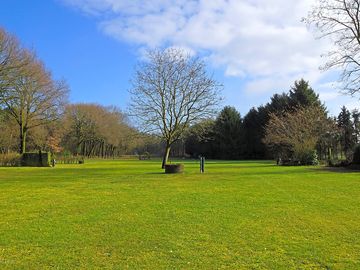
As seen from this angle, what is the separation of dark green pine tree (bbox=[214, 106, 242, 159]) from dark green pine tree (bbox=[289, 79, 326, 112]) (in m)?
14.2

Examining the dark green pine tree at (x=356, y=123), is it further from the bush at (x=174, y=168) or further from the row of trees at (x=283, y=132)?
the bush at (x=174, y=168)

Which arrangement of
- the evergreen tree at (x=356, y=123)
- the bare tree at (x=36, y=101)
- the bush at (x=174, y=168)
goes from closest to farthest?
the bush at (x=174, y=168) → the bare tree at (x=36, y=101) → the evergreen tree at (x=356, y=123)

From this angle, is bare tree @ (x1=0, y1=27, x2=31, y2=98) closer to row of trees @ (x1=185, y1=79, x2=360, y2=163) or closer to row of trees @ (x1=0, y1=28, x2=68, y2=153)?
row of trees @ (x1=0, y1=28, x2=68, y2=153)

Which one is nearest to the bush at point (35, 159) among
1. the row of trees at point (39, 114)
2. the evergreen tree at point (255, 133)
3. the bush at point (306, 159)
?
the row of trees at point (39, 114)

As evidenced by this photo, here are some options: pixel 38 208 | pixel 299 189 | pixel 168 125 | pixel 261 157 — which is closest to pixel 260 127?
pixel 261 157

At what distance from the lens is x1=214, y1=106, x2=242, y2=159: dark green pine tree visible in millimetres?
75875

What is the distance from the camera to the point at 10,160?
140 feet

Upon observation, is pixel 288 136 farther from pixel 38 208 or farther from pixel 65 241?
pixel 65 241

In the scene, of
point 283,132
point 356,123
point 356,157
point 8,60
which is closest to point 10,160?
point 8,60

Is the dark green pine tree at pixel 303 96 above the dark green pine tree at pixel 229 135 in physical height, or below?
above

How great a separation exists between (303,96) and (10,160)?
47161mm

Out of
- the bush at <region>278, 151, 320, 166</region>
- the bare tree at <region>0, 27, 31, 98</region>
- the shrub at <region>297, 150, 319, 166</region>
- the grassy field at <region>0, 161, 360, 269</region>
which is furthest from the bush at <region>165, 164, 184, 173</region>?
the shrub at <region>297, 150, 319, 166</region>

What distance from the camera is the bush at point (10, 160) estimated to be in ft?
139

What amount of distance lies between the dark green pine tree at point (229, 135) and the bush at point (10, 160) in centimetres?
4193
